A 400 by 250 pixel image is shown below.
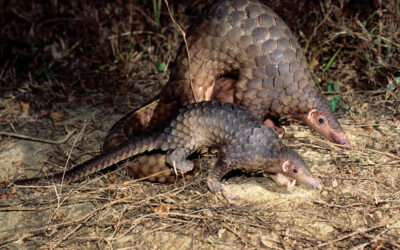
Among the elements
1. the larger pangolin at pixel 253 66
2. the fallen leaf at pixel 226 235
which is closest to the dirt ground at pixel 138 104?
the fallen leaf at pixel 226 235

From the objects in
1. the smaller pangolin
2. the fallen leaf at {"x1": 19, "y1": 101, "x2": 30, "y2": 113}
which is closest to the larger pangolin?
the smaller pangolin

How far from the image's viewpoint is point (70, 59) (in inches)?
214

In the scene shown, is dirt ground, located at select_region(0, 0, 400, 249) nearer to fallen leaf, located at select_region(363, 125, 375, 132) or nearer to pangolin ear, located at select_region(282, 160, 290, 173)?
fallen leaf, located at select_region(363, 125, 375, 132)

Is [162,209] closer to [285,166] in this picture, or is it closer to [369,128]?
[285,166]

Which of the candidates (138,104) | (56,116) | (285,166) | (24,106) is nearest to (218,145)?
(285,166)

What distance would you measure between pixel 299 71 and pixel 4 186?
2.35 metres

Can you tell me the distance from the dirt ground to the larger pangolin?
0.38 metres

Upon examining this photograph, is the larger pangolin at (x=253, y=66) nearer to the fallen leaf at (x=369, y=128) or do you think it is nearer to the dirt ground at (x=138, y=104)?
the dirt ground at (x=138, y=104)

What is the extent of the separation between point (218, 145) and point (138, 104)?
6.20ft

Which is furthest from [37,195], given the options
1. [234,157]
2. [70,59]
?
[70,59]

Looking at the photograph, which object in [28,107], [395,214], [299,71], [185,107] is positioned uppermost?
[299,71]

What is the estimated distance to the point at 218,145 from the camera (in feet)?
9.55

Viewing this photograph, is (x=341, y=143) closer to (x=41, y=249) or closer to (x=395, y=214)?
(x=395, y=214)

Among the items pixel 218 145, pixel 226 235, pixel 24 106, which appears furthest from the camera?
pixel 24 106
